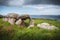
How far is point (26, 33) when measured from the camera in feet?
7.72

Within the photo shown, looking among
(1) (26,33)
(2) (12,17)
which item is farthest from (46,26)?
(2) (12,17)

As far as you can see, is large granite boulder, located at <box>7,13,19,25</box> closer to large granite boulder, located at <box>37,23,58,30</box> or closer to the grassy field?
the grassy field

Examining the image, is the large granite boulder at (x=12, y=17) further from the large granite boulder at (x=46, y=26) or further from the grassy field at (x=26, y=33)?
the large granite boulder at (x=46, y=26)

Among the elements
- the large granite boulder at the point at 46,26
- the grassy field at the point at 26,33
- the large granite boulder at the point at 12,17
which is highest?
the large granite boulder at the point at 12,17

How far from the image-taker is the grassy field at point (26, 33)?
7.67 ft

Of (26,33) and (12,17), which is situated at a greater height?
(12,17)

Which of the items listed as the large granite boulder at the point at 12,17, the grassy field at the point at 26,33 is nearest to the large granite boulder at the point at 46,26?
the grassy field at the point at 26,33

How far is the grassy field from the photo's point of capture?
2.34 m

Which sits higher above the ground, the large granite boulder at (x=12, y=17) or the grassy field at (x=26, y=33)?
the large granite boulder at (x=12, y=17)

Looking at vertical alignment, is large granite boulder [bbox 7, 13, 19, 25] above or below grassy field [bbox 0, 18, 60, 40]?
above

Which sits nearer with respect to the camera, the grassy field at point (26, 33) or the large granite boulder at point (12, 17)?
the grassy field at point (26, 33)

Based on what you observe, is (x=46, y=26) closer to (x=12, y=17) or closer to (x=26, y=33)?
(x=26, y=33)

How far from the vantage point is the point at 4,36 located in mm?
2389

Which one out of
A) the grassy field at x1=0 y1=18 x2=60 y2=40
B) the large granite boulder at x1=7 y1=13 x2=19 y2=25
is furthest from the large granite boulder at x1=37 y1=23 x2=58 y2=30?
the large granite boulder at x1=7 y1=13 x2=19 y2=25
